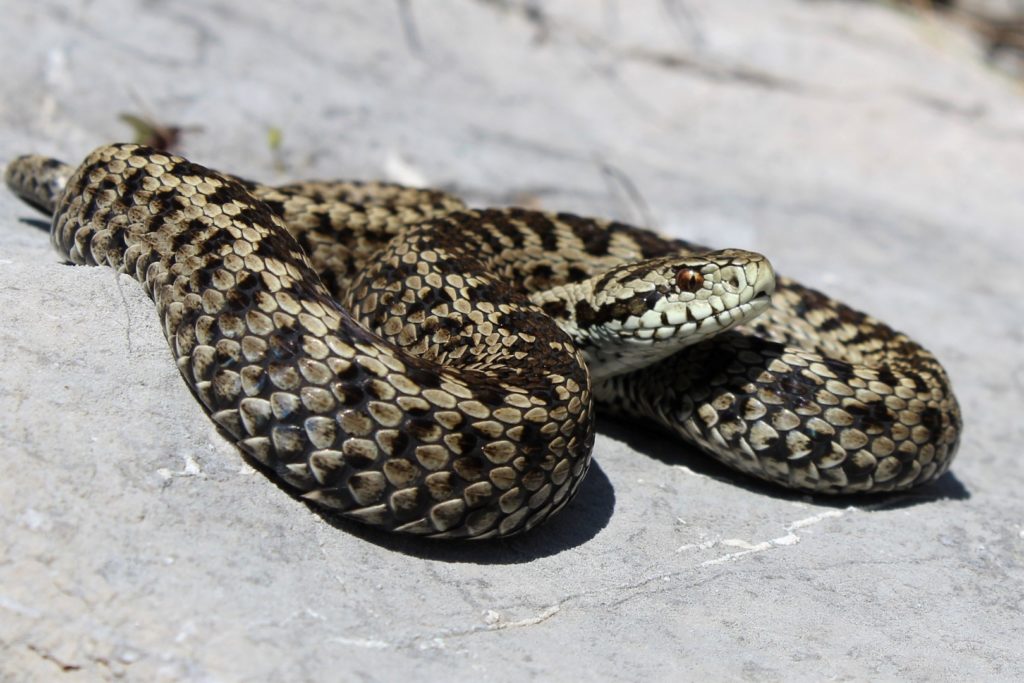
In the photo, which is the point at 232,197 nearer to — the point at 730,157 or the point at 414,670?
the point at 414,670

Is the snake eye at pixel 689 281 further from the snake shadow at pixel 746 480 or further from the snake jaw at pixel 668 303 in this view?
the snake shadow at pixel 746 480

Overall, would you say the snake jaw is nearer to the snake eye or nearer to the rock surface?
the snake eye

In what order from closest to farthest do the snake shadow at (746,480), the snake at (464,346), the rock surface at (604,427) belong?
the rock surface at (604,427), the snake at (464,346), the snake shadow at (746,480)

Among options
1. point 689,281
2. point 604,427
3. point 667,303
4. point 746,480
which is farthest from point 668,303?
point 746,480

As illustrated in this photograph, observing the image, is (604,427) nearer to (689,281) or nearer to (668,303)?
(668,303)

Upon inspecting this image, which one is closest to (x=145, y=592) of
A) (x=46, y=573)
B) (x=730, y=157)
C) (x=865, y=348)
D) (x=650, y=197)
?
(x=46, y=573)

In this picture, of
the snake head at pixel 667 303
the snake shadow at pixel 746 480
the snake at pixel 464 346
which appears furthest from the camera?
the snake shadow at pixel 746 480

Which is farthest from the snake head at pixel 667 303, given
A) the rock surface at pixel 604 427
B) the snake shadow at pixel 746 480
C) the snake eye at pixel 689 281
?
the rock surface at pixel 604 427
